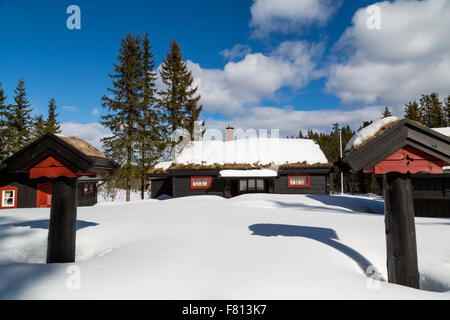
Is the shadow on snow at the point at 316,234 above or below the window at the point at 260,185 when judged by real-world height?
below

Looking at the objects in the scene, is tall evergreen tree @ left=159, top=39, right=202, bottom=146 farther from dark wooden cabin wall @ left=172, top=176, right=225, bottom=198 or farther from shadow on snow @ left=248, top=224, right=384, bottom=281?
shadow on snow @ left=248, top=224, right=384, bottom=281

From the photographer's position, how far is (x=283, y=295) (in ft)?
9.04

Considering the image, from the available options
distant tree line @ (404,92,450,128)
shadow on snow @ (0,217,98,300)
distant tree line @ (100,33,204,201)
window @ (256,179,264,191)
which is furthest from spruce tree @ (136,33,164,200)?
distant tree line @ (404,92,450,128)

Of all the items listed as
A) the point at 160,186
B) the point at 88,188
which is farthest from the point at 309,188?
the point at 88,188

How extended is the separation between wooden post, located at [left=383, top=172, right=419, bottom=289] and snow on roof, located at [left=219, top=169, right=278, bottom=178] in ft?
44.9

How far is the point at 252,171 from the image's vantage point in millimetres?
17969

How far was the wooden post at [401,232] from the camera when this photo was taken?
3.35m

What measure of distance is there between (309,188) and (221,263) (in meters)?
16.2

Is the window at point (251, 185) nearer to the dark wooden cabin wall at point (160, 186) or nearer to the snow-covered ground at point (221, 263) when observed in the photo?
the dark wooden cabin wall at point (160, 186)

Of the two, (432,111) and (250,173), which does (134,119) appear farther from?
(432,111)

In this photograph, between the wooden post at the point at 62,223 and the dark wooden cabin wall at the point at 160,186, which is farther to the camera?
the dark wooden cabin wall at the point at 160,186

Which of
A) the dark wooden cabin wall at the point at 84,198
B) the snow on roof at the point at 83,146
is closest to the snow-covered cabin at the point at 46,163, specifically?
the snow on roof at the point at 83,146

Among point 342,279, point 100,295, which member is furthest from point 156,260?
point 342,279
